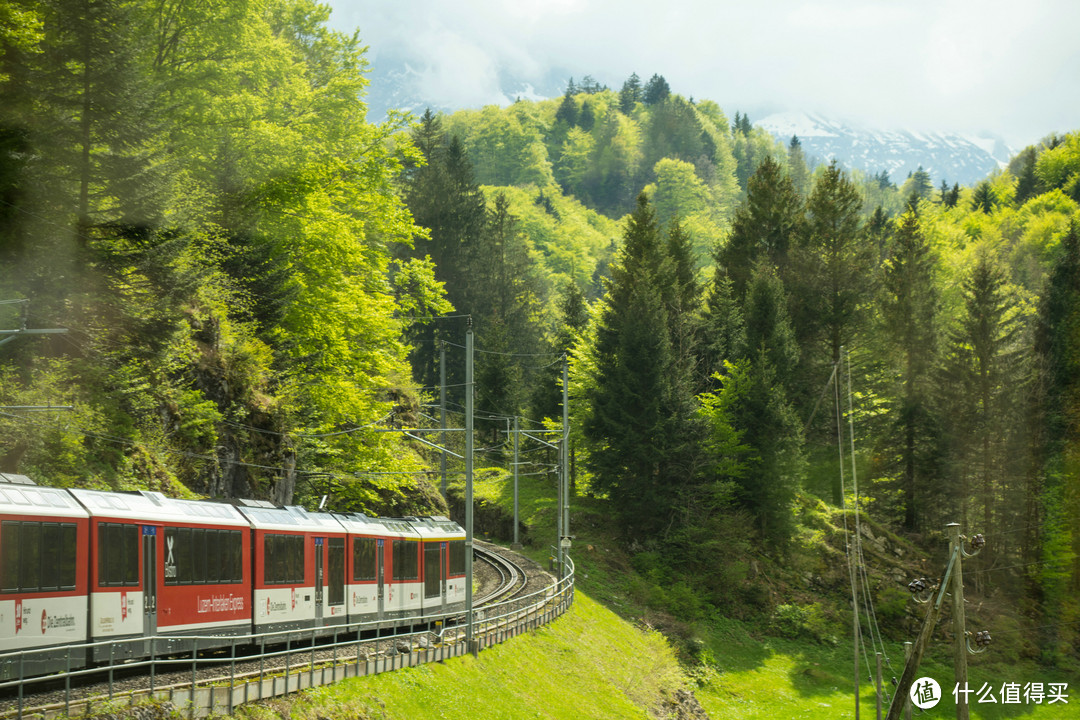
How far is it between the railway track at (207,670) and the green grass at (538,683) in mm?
590

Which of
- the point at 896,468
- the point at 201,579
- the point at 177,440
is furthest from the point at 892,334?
the point at 201,579

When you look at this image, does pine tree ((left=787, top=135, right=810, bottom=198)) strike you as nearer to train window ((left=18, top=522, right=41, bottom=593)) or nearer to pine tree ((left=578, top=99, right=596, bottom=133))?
pine tree ((left=578, top=99, right=596, bottom=133))

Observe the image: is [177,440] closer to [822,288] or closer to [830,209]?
[822,288]

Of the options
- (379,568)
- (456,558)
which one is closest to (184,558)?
(379,568)

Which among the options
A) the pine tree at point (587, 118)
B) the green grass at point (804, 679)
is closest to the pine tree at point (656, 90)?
the pine tree at point (587, 118)

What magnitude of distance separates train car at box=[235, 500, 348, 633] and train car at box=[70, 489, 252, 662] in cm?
55

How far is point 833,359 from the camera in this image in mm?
54094

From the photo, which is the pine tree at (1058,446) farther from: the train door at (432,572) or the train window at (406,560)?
the train window at (406,560)

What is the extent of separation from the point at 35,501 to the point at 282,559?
699cm

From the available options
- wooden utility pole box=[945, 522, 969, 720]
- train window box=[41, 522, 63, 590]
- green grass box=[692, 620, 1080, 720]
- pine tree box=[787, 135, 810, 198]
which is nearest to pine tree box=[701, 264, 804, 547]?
green grass box=[692, 620, 1080, 720]

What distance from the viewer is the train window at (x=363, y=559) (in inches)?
984

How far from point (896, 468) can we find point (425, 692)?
122 feet

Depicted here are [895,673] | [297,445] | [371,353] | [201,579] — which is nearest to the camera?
[201,579]

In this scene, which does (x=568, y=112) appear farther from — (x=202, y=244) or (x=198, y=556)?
(x=198, y=556)
